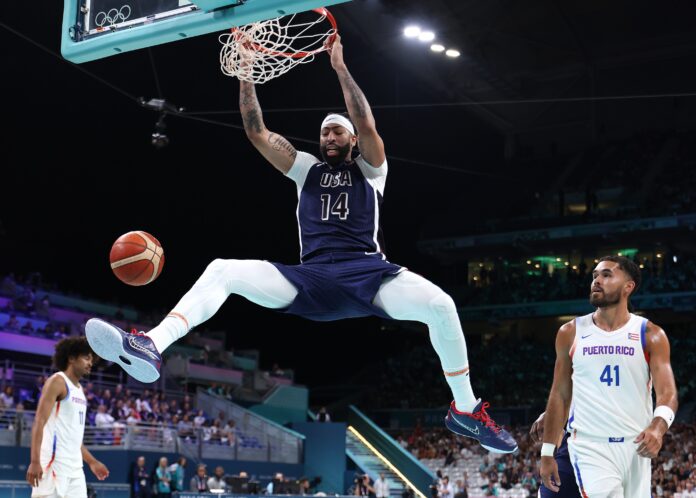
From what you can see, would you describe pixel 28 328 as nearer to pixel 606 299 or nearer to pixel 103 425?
pixel 103 425

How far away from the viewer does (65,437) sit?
7832 millimetres

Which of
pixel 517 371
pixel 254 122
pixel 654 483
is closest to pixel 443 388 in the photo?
pixel 517 371

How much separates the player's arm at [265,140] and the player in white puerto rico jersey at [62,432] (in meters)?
2.75

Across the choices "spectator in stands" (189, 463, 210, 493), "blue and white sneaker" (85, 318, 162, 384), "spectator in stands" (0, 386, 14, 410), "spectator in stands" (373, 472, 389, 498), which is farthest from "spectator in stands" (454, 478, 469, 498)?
"blue and white sneaker" (85, 318, 162, 384)

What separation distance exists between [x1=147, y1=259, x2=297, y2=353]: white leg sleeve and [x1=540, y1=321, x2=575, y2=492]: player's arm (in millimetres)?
2019

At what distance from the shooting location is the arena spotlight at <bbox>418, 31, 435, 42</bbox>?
32.7m

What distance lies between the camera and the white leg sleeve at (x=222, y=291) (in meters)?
5.45

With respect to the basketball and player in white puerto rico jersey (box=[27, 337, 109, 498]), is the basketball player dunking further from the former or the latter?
player in white puerto rico jersey (box=[27, 337, 109, 498])

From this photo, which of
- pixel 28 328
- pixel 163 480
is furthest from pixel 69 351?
pixel 28 328

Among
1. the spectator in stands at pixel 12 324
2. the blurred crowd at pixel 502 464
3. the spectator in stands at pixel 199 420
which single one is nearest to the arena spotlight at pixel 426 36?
the blurred crowd at pixel 502 464

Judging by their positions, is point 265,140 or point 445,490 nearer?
point 265,140

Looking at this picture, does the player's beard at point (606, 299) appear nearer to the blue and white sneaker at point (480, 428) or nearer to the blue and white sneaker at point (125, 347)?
the blue and white sneaker at point (480, 428)

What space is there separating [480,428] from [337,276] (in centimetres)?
159

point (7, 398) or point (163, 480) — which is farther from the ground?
point (7, 398)
